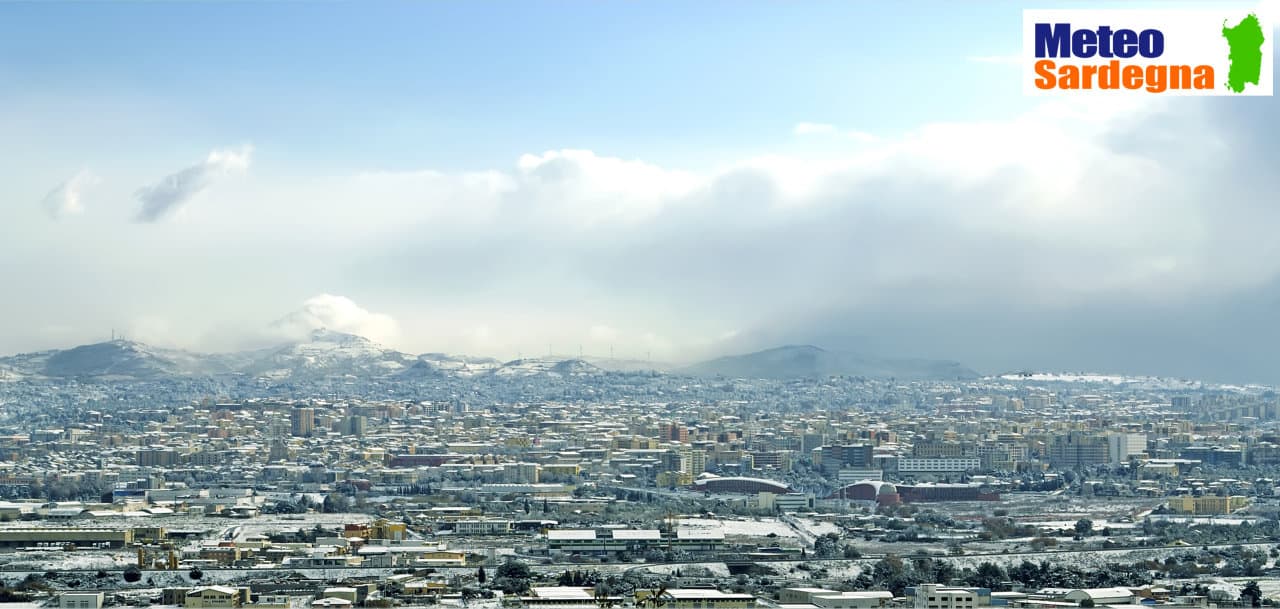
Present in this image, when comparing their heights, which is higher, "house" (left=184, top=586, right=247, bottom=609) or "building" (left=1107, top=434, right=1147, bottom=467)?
"building" (left=1107, top=434, right=1147, bottom=467)

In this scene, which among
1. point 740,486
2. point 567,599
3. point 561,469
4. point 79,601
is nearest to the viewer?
point 567,599

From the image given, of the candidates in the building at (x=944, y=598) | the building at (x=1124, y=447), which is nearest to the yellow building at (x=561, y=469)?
the building at (x=1124, y=447)

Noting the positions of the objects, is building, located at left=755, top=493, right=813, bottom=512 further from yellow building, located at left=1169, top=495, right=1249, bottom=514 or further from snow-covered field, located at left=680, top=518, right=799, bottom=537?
yellow building, located at left=1169, top=495, right=1249, bottom=514

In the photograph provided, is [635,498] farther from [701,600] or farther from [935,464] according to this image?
[701,600]

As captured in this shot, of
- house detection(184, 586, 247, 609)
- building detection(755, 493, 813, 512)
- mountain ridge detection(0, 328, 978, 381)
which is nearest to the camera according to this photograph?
house detection(184, 586, 247, 609)

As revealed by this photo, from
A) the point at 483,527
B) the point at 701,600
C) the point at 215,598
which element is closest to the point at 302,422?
the point at 483,527

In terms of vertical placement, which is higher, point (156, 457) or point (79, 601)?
point (156, 457)

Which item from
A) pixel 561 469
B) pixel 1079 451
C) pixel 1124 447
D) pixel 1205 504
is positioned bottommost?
pixel 1205 504

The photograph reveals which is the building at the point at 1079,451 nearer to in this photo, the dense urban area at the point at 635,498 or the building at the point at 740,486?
the dense urban area at the point at 635,498

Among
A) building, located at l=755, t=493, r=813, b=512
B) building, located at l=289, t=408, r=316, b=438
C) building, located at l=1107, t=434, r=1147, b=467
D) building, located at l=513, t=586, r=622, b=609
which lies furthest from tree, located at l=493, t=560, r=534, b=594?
building, located at l=289, t=408, r=316, b=438
